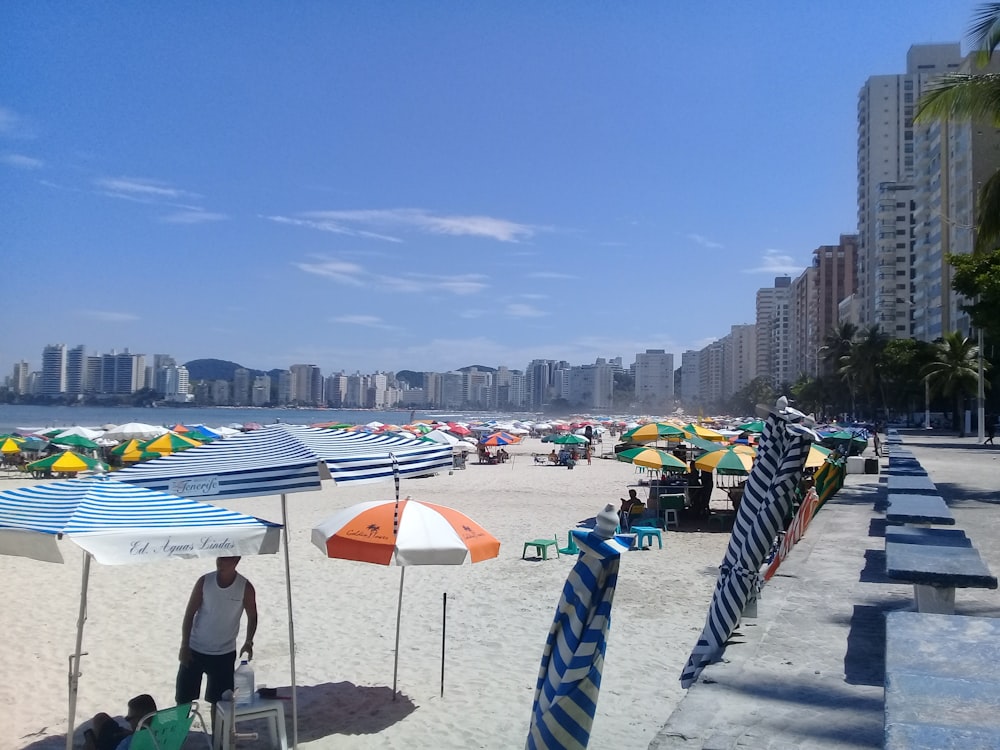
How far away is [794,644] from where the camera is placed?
5531mm

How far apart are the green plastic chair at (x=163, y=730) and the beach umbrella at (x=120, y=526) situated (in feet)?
4.10

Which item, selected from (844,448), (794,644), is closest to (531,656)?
(794,644)

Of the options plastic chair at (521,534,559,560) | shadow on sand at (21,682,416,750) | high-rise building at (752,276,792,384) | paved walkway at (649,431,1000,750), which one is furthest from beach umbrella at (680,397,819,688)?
high-rise building at (752,276,792,384)

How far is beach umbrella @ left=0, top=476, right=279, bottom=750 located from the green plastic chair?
4.10 ft

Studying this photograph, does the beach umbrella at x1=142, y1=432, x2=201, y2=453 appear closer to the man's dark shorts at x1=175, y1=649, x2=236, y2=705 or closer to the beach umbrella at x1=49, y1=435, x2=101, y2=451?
the beach umbrella at x1=49, y1=435, x2=101, y2=451

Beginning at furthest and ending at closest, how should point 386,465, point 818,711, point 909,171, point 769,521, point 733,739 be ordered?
point 909,171 → point 386,465 → point 769,521 → point 818,711 → point 733,739

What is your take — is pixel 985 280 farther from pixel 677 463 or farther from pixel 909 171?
pixel 909 171

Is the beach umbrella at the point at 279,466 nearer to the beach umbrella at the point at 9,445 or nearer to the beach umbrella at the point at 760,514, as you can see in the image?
the beach umbrella at the point at 760,514

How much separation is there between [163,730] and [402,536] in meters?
1.79

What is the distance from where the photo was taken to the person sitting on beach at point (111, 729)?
5.21m

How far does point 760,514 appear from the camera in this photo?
4.96 metres

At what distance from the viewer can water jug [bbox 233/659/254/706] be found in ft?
17.7

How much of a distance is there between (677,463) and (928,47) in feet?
385

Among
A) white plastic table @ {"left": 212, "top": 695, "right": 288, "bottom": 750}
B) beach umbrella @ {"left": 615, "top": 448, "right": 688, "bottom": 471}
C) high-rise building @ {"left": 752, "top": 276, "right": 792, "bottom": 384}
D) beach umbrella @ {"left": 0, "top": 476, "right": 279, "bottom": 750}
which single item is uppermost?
high-rise building @ {"left": 752, "top": 276, "right": 792, "bottom": 384}
